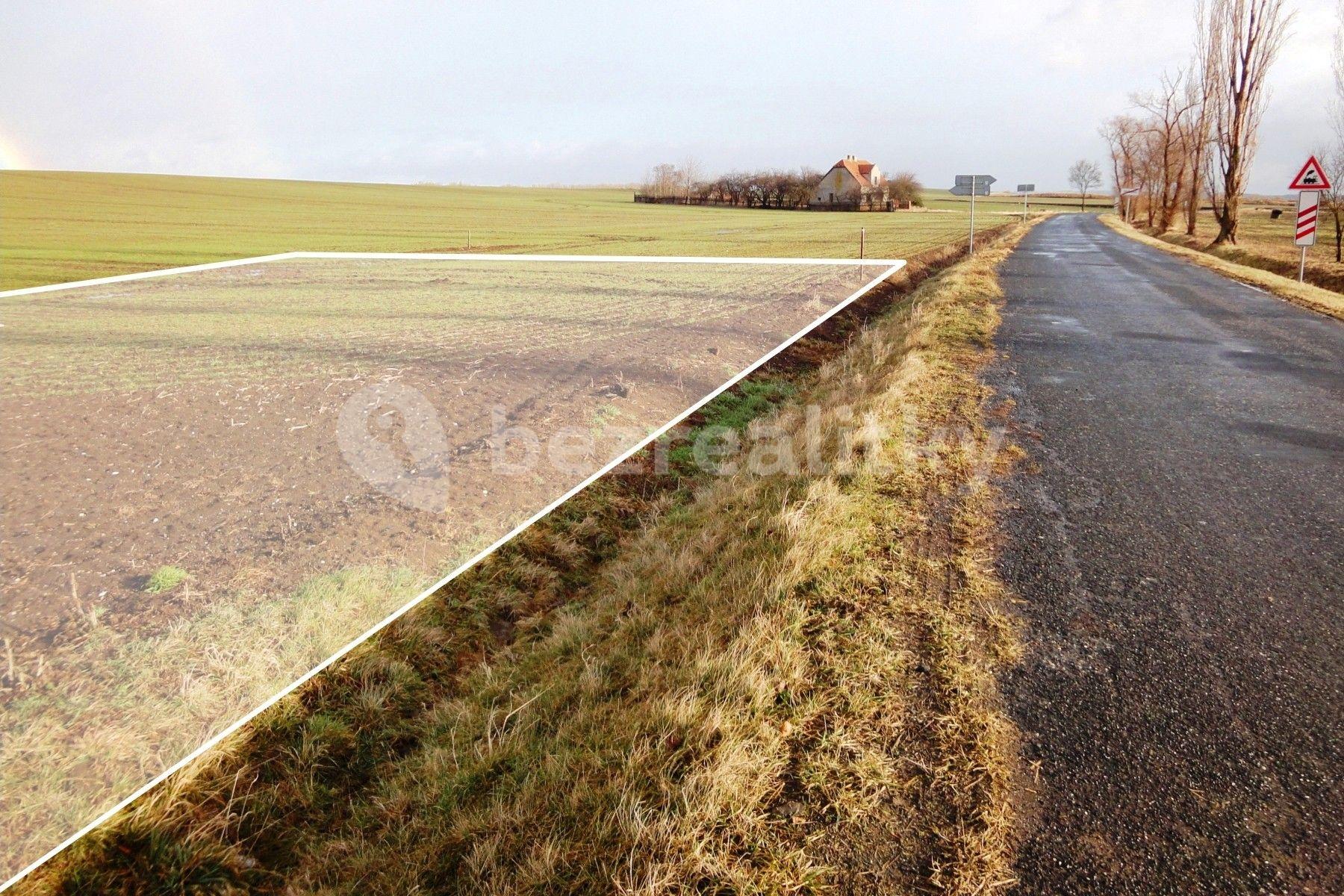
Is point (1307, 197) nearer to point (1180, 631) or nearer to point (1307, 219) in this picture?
point (1307, 219)

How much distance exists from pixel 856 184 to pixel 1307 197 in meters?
25.2

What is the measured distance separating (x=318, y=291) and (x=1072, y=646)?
3.17 meters

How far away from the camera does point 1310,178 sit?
16406 millimetres

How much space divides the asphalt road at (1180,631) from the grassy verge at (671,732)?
217 millimetres

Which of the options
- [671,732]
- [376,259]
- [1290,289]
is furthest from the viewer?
[1290,289]

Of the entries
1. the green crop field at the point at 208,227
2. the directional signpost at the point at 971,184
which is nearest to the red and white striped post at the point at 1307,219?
the directional signpost at the point at 971,184

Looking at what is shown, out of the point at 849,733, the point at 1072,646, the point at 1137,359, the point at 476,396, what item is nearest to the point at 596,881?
the point at 849,733

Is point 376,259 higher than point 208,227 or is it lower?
lower

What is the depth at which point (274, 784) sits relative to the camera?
2896 millimetres

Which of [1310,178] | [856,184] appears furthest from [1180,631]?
[856,184]

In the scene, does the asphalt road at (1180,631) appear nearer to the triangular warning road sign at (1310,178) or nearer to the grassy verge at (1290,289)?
the grassy verge at (1290,289)

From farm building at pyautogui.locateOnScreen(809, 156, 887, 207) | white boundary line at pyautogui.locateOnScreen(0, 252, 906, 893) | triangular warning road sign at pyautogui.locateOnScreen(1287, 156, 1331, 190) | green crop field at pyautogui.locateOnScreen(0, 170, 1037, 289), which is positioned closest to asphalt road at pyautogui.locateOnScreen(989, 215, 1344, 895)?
white boundary line at pyautogui.locateOnScreen(0, 252, 906, 893)

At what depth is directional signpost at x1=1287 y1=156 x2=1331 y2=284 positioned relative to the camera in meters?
16.2

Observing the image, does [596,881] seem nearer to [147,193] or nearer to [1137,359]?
[147,193]
